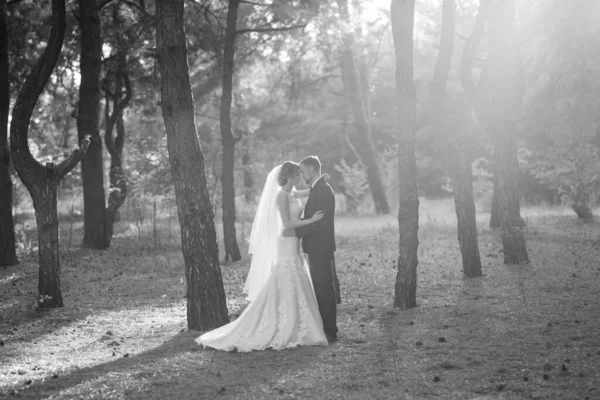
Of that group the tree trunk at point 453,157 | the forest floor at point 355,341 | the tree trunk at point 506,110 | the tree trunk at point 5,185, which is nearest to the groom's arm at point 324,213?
the forest floor at point 355,341

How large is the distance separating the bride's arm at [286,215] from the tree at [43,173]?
5182 mm

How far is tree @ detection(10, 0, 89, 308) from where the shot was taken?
1355 centimetres

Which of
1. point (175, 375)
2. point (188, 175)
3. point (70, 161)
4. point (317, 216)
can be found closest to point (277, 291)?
point (317, 216)

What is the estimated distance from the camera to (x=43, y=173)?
1363 cm

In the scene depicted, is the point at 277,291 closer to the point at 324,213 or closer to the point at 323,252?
the point at 323,252

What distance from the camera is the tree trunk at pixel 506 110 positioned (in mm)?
16984

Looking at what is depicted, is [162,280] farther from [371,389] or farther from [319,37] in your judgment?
[371,389]

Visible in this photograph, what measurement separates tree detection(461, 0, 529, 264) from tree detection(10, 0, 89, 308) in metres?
8.50

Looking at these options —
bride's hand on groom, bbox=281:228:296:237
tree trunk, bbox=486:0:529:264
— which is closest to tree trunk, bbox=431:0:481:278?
tree trunk, bbox=486:0:529:264

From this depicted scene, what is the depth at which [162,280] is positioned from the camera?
59.2 feet

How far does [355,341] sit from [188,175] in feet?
10.7

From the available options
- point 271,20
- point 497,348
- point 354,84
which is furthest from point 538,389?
point 354,84

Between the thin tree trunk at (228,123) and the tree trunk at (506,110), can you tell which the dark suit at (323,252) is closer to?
the tree trunk at (506,110)

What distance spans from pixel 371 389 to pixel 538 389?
1.52 metres
